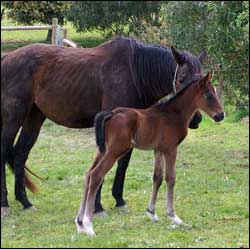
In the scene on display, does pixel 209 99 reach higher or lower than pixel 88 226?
higher

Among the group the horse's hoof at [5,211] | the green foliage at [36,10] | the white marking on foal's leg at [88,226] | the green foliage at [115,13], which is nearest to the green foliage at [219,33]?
the horse's hoof at [5,211]

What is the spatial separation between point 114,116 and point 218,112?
94cm

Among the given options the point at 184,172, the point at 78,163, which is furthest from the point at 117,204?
the point at 78,163

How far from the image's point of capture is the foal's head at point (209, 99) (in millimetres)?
5859

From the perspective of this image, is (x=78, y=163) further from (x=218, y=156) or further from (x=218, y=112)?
(x=218, y=112)

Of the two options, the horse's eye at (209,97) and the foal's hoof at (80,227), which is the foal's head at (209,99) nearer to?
the horse's eye at (209,97)

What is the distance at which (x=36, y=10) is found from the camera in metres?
20.2

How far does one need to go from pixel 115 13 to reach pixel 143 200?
13.2 metres

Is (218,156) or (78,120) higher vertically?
(78,120)

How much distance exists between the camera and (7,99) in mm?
6844

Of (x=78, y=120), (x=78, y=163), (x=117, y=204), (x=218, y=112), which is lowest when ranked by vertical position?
(x=78, y=163)

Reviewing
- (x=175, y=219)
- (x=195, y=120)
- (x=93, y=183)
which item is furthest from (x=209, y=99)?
(x=93, y=183)

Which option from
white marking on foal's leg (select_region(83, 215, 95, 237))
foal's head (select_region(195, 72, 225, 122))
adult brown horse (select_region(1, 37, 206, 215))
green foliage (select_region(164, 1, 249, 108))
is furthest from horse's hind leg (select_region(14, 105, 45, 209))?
green foliage (select_region(164, 1, 249, 108))

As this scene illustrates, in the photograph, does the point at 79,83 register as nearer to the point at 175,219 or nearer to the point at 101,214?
the point at 101,214
